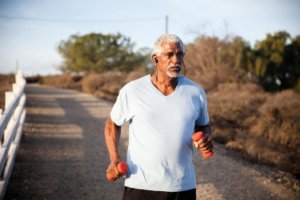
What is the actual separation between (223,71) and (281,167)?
19336 millimetres

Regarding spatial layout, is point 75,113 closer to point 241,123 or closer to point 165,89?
point 241,123

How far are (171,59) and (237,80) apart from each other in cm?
2439

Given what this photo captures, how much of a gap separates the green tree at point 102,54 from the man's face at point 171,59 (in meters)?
45.9

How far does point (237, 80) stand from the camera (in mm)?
26328

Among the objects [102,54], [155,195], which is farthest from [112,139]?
[102,54]

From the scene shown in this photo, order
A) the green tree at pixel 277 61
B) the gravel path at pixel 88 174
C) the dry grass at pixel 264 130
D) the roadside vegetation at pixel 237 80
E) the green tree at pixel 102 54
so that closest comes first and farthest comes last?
the gravel path at pixel 88 174 → the dry grass at pixel 264 130 → the roadside vegetation at pixel 237 80 → the green tree at pixel 277 61 → the green tree at pixel 102 54

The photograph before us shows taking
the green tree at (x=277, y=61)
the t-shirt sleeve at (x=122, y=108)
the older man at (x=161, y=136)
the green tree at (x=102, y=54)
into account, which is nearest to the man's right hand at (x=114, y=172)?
the older man at (x=161, y=136)

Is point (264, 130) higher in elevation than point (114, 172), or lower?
lower

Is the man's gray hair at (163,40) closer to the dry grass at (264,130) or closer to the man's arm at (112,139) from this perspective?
the man's arm at (112,139)

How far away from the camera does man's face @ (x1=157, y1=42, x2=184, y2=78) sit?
2846 mm

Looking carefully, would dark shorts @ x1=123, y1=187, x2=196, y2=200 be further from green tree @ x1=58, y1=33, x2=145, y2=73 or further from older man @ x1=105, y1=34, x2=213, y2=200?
green tree @ x1=58, y1=33, x2=145, y2=73

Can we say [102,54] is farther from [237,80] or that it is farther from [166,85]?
[166,85]

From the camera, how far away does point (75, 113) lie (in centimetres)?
1344

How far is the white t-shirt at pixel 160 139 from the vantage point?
2.62 m
